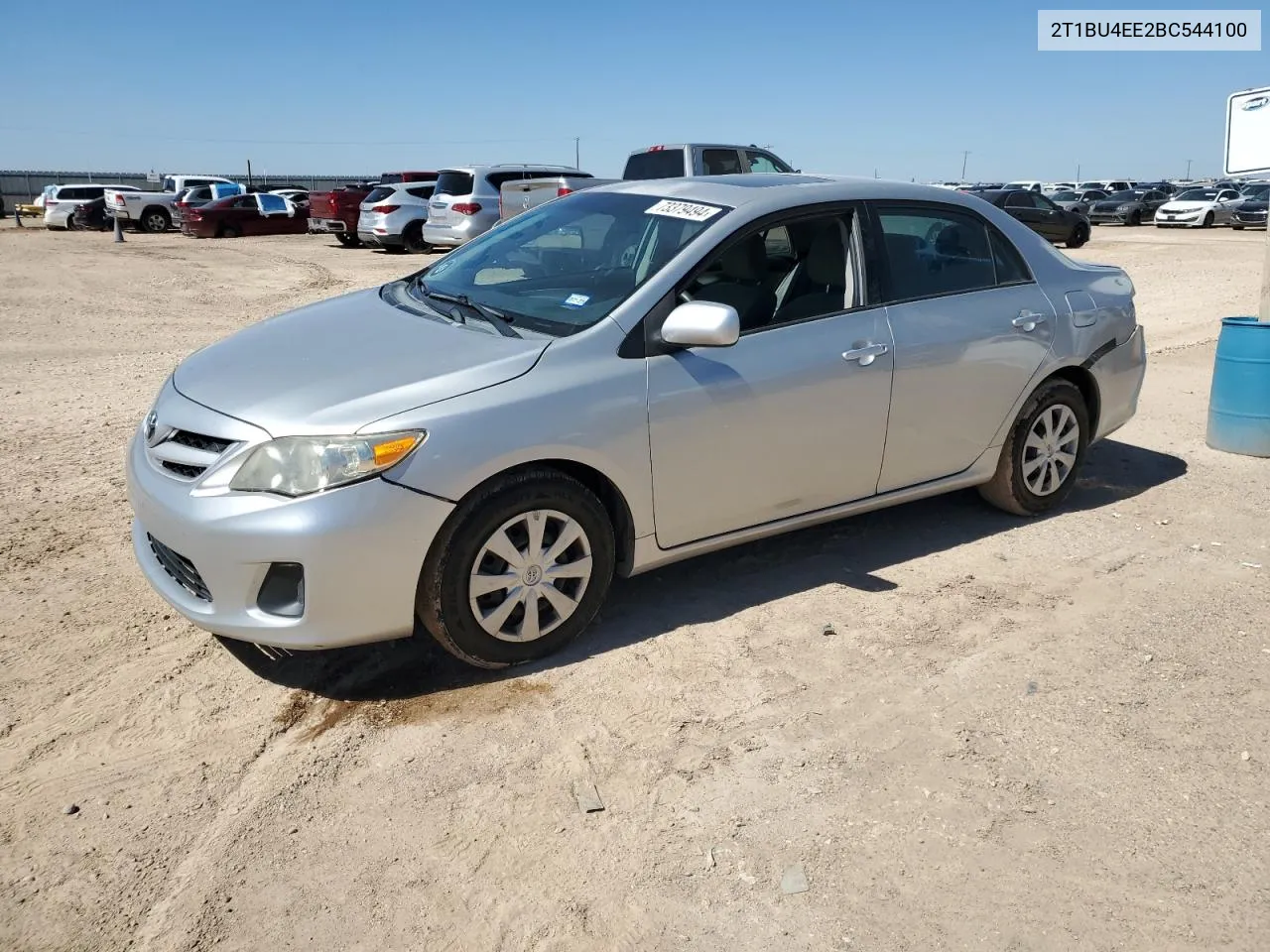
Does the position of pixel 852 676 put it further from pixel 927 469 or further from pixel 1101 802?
pixel 927 469

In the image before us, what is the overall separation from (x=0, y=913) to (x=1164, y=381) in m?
8.94

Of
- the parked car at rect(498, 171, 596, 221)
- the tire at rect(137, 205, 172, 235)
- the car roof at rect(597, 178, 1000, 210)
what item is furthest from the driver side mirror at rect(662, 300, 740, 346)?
the tire at rect(137, 205, 172, 235)

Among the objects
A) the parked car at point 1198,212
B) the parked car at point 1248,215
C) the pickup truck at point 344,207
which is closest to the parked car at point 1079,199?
the parked car at point 1198,212

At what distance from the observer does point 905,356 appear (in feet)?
15.3

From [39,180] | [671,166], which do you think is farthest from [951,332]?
[39,180]

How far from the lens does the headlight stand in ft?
11.2

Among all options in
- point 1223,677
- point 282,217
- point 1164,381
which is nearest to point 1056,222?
point 1164,381

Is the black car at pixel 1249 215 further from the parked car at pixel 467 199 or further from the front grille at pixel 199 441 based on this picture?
the front grille at pixel 199 441

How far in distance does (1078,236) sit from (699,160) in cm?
1339

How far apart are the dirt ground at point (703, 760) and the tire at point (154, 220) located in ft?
101

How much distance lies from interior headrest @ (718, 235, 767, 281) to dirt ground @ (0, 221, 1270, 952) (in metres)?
1.32

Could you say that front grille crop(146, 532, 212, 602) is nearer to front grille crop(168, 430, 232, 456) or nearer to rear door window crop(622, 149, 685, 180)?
front grille crop(168, 430, 232, 456)

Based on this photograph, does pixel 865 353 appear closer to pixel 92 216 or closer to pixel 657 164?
pixel 657 164

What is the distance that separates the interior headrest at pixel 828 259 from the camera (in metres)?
4.56
